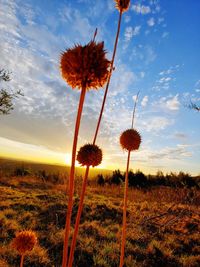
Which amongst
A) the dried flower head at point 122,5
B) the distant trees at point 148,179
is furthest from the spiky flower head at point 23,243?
the distant trees at point 148,179

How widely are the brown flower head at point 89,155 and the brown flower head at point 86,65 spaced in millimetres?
458

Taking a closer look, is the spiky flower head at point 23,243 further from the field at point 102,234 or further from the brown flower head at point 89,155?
the field at point 102,234

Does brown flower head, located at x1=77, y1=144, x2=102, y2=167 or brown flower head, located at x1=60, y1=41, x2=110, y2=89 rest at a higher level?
brown flower head, located at x1=60, y1=41, x2=110, y2=89

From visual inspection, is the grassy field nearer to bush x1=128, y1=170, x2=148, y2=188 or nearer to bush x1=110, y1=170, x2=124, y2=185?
bush x1=128, y1=170, x2=148, y2=188

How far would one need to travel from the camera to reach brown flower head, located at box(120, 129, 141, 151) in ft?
10.4

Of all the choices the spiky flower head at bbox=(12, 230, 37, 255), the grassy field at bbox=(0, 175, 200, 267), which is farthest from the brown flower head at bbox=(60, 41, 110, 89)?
the grassy field at bbox=(0, 175, 200, 267)

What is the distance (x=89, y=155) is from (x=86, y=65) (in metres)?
0.61

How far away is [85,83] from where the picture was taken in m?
1.71

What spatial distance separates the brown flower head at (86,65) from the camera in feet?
5.68

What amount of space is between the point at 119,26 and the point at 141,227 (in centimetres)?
711

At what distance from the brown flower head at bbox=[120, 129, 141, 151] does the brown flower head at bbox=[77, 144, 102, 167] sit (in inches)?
45.8

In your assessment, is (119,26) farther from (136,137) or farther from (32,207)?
(32,207)

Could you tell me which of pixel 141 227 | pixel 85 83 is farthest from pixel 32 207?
pixel 85 83

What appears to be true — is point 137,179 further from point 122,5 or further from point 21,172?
point 122,5
